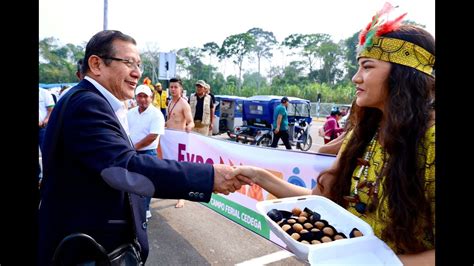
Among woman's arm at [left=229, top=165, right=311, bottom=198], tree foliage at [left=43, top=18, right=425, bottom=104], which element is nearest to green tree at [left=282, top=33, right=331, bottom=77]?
tree foliage at [left=43, top=18, right=425, bottom=104]

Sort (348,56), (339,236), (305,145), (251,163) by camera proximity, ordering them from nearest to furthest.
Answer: (339,236) → (251,163) → (305,145) → (348,56)

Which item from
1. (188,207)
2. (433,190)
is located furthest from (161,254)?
(433,190)

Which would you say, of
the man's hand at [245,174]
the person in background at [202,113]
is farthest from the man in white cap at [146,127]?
the person in background at [202,113]

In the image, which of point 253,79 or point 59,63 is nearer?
point 59,63

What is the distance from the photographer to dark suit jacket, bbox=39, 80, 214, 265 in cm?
155

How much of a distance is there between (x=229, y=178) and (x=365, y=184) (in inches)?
26.6

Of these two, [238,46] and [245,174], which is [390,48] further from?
[238,46]

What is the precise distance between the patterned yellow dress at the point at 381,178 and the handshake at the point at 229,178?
2.01 feet

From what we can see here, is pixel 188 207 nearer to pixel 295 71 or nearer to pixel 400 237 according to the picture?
pixel 400 237

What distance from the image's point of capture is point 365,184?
1662 mm

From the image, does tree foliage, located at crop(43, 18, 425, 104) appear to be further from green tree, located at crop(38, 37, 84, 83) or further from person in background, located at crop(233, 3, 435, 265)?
person in background, located at crop(233, 3, 435, 265)

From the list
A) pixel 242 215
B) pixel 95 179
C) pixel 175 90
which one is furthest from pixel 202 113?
pixel 95 179
